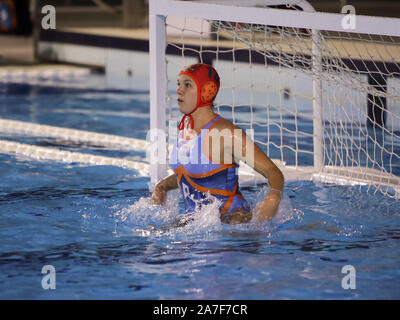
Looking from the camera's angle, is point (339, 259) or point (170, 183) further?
point (170, 183)

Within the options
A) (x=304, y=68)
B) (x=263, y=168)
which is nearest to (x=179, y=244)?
(x=263, y=168)

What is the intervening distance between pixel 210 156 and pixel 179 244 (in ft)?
1.74

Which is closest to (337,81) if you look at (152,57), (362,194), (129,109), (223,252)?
(362,194)

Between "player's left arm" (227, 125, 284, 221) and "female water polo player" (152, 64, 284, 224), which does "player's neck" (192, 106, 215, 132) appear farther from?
"player's left arm" (227, 125, 284, 221)

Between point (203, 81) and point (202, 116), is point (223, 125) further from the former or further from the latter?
→ point (203, 81)

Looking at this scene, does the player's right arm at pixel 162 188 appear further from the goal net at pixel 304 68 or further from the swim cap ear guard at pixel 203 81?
the goal net at pixel 304 68

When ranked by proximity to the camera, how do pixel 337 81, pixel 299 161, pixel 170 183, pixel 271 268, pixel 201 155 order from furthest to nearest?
1. pixel 299 161
2. pixel 337 81
3. pixel 170 183
4. pixel 201 155
5. pixel 271 268

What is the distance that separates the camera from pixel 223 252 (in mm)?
4273

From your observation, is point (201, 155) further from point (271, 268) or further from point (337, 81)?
point (337, 81)

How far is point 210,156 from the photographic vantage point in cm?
433

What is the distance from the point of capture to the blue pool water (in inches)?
148
